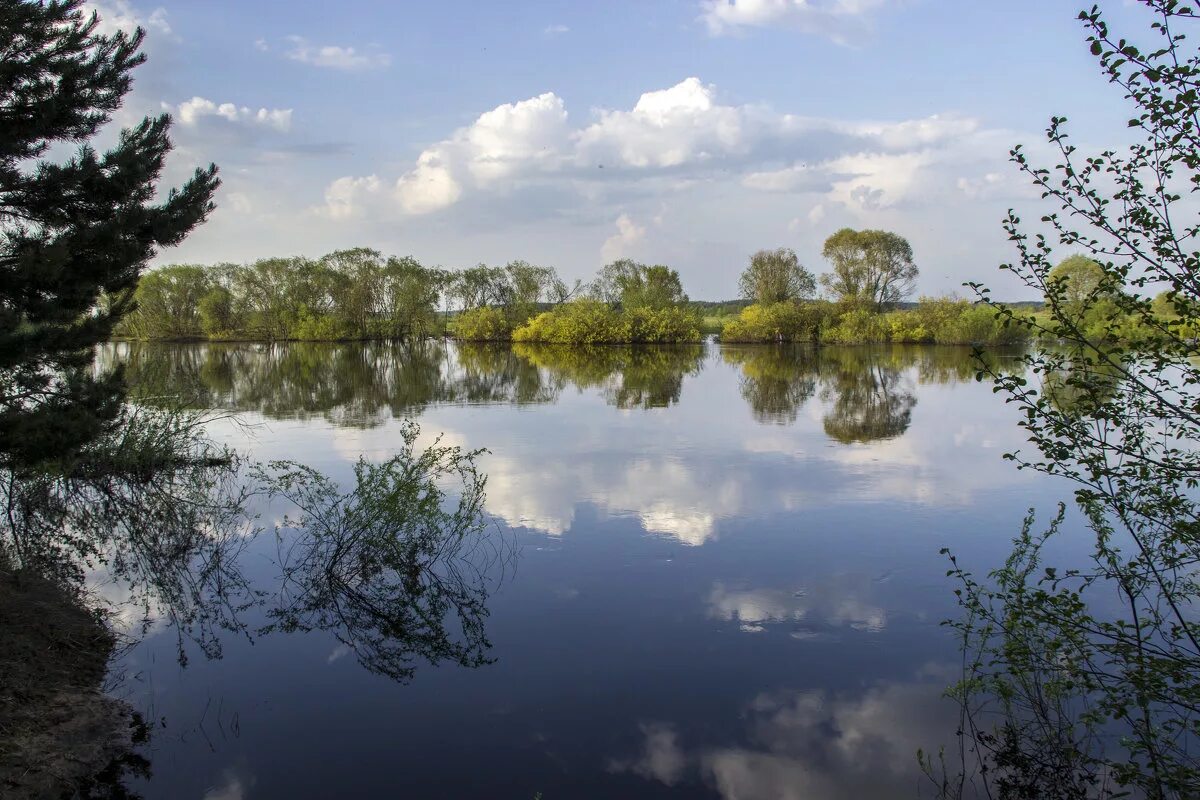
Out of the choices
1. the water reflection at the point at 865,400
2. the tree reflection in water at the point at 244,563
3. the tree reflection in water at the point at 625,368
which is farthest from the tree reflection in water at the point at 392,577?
the tree reflection in water at the point at 625,368

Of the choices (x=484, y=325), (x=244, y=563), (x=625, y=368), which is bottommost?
(x=244, y=563)

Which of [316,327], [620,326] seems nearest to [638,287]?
[620,326]

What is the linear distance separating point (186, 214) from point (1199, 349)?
8.00 meters

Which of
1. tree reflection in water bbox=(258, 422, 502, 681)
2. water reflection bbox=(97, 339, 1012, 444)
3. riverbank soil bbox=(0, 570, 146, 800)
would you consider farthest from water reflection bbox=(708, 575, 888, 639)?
water reflection bbox=(97, 339, 1012, 444)

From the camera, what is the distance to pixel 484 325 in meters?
65.7

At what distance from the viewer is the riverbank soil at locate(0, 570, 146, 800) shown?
507 centimetres

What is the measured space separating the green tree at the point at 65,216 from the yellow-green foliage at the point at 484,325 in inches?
2284

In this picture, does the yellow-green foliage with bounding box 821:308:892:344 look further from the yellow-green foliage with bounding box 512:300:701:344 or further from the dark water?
the dark water

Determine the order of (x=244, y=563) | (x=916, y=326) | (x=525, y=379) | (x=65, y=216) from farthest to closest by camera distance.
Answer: (x=916, y=326) → (x=525, y=379) → (x=244, y=563) → (x=65, y=216)

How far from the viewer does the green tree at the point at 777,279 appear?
198 feet

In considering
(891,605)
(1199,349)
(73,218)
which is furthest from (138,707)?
(1199,349)

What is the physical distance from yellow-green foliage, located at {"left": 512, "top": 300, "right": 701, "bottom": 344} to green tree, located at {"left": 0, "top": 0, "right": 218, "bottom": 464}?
52.1m

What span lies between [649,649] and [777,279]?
183 ft

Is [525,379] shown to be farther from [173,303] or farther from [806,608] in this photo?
[173,303]
